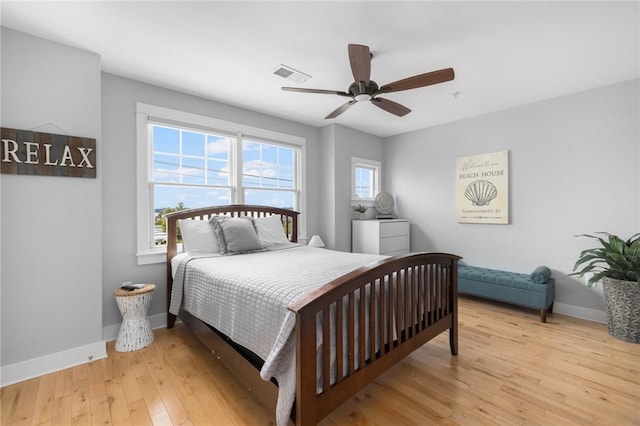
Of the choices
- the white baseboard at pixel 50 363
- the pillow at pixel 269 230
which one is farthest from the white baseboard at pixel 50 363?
the pillow at pixel 269 230

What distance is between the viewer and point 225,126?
11.6 feet

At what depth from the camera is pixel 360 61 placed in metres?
1.99

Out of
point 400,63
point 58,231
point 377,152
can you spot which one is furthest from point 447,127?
point 58,231

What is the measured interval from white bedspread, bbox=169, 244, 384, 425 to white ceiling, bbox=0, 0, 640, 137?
181 cm

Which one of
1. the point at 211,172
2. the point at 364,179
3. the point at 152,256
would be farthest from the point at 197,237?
the point at 364,179

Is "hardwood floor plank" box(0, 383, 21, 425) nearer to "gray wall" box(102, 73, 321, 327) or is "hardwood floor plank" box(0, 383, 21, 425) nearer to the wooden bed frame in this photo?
"gray wall" box(102, 73, 321, 327)

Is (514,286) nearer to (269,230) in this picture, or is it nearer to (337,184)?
(337,184)

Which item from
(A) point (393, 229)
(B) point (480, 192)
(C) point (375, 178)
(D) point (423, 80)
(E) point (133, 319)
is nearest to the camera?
(D) point (423, 80)

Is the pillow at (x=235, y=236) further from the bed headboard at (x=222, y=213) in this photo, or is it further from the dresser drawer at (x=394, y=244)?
the dresser drawer at (x=394, y=244)

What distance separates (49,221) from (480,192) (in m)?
4.88

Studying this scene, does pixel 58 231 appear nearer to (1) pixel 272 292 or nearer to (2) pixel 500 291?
(1) pixel 272 292

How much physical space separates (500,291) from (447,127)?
2543 mm

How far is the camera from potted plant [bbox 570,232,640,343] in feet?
8.68

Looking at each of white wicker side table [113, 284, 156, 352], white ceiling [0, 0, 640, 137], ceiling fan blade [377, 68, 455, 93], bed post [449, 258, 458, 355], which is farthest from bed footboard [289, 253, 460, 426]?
white wicker side table [113, 284, 156, 352]
